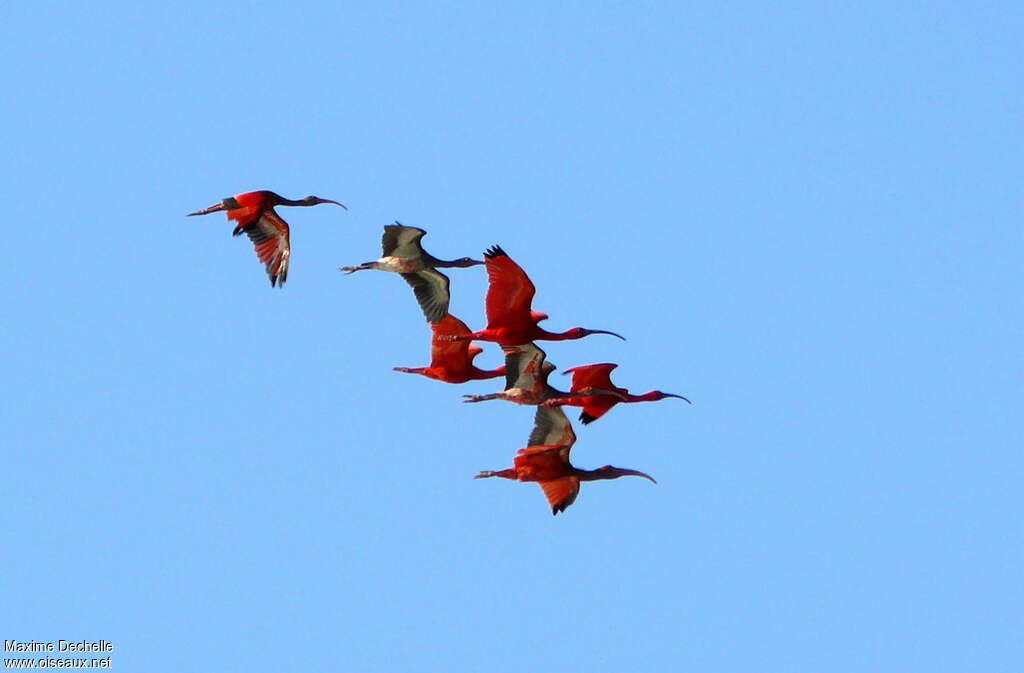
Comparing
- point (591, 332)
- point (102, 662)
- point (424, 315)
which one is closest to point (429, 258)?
point (424, 315)

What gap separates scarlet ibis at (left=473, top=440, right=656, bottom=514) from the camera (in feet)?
105

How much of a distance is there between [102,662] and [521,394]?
936 cm

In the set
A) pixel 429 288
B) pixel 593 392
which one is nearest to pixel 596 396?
pixel 593 392

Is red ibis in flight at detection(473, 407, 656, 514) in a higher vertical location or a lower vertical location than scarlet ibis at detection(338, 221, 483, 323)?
lower

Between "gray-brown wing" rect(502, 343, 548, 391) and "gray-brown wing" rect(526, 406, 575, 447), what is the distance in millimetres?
562

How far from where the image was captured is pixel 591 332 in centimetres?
3388

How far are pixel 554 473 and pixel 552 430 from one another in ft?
2.68

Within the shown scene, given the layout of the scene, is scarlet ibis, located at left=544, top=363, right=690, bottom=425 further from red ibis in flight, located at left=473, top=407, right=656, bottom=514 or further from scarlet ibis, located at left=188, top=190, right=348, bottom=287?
scarlet ibis, located at left=188, top=190, right=348, bottom=287

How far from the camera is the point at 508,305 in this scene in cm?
3159

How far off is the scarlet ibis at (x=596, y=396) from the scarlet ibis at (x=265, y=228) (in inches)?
221

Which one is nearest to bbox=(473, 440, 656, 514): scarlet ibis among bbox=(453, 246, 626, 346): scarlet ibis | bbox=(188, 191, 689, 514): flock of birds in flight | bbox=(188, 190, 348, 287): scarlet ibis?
bbox=(188, 191, 689, 514): flock of birds in flight

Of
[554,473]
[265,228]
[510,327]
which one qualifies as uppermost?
[265,228]

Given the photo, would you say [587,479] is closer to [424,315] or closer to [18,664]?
[424,315]

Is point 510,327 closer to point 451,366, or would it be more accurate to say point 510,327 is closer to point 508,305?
point 508,305
